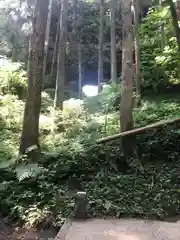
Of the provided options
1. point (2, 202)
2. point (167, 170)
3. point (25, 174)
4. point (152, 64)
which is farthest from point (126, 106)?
point (152, 64)

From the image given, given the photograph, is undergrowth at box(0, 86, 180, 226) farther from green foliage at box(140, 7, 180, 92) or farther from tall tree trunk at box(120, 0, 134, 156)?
green foliage at box(140, 7, 180, 92)

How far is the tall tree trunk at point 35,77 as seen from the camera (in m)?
8.51

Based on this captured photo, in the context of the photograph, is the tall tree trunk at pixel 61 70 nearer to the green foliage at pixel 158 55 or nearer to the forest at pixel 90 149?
the forest at pixel 90 149

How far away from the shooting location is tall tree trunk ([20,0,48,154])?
851 cm

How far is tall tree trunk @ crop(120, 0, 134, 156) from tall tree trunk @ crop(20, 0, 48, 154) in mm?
1907

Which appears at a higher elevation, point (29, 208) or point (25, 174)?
point (25, 174)

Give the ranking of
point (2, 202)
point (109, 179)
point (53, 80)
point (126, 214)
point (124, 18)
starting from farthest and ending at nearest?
point (53, 80) < point (124, 18) < point (109, 179) < point (2, 202) < point (126, 214)

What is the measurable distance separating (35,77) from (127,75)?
219 cm

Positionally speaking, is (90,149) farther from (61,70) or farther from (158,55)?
(158,55)

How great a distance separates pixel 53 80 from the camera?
23438 millimetres

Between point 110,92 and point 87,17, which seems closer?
point 110,92

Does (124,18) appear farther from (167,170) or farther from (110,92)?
(110,92)

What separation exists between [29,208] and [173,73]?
10.9 m

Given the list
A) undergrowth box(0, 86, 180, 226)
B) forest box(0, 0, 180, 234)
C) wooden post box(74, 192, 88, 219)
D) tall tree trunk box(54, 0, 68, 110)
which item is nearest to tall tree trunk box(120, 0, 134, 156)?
forest box(0, 0, 180, 234)
